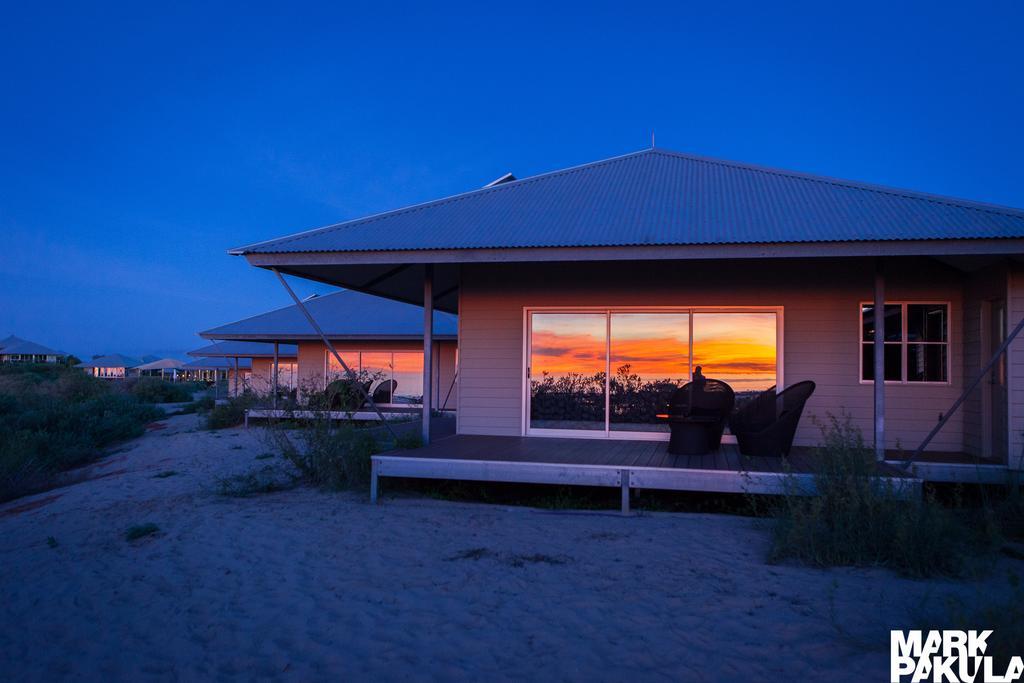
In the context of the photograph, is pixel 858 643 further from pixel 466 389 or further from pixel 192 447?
pixel 192 447

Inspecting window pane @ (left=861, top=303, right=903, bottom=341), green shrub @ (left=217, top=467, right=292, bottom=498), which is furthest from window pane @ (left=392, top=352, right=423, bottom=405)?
window pane @ (left=861, top=303, right=903, bottom=341)

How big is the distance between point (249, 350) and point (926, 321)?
901 inches

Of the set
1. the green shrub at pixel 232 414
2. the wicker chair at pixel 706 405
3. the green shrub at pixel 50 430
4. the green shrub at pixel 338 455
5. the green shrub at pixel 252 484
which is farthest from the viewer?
the green shrub at pixel 232 414

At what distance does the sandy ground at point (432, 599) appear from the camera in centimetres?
432

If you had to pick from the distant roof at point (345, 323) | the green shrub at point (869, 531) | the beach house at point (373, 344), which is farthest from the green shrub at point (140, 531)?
the distant roof at point (345, 323)

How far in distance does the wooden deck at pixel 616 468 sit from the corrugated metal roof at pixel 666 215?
2.40 m

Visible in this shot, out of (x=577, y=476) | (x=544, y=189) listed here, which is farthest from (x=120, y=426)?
(x=577, y=476)

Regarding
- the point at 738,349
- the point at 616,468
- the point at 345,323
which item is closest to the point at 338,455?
the point at 616,468

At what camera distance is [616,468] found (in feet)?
25.6

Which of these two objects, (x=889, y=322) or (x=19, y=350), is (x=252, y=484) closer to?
(x=889, y=322)

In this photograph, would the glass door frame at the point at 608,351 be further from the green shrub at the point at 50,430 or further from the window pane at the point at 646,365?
the green shrub at the point at 50,430

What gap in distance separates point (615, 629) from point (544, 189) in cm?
758

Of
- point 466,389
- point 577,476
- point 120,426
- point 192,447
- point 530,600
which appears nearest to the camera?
point 530,600

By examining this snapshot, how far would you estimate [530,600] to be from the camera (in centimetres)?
528
